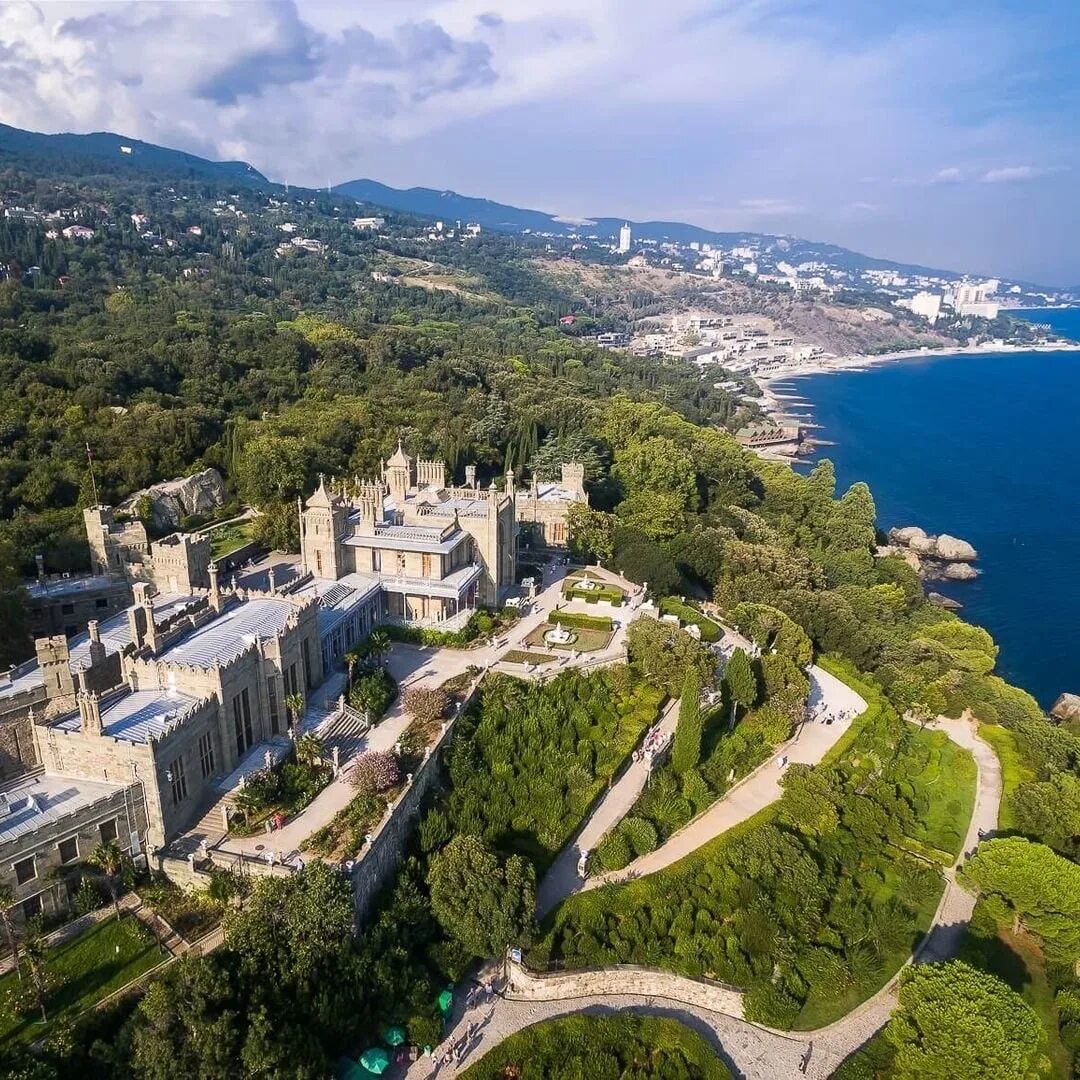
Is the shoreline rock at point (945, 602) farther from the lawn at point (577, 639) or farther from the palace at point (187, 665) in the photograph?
the palace at point (187, 665)

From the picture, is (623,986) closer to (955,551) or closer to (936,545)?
(955,551)

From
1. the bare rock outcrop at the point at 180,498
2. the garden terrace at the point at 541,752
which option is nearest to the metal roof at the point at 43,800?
the garden terrace at the point at 541,752

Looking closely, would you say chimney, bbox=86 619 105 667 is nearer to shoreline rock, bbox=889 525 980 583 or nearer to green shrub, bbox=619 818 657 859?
green shrub, bbox=619 818 657 859

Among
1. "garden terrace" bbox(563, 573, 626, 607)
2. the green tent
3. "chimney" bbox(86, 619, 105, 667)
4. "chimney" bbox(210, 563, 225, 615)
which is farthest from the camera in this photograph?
"garden terrace" bbox(563, 573, 626, 607)

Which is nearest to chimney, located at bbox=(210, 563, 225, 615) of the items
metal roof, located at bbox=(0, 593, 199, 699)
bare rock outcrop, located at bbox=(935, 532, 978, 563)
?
metal roof, located at bbox=(0, 593, 199, 699)

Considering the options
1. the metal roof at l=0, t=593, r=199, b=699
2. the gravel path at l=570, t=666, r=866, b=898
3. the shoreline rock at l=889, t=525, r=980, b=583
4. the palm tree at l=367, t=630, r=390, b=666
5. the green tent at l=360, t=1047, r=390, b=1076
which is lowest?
the shoreline rock at l=889, t=525, r=980, b=583

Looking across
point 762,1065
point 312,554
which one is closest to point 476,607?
point 312,554

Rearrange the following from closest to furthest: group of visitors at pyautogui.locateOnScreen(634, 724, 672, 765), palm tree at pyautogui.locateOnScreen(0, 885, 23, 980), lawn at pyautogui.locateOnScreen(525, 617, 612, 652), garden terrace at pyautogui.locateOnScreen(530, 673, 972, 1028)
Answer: palm tree at pyautogui.locateOnScreen(0, 885, 23, 980) < garden terrace at pyautogui.locateOnScreen(530, 673, 972, 1028) < group of visitors at pyautogui.locateOnScreen(634, 724, 672, 765) < lawn at pyautogui.locateOnScreen(525, 617, 612, 652)

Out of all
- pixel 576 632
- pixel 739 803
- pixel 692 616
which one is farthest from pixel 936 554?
pixel 739 803
